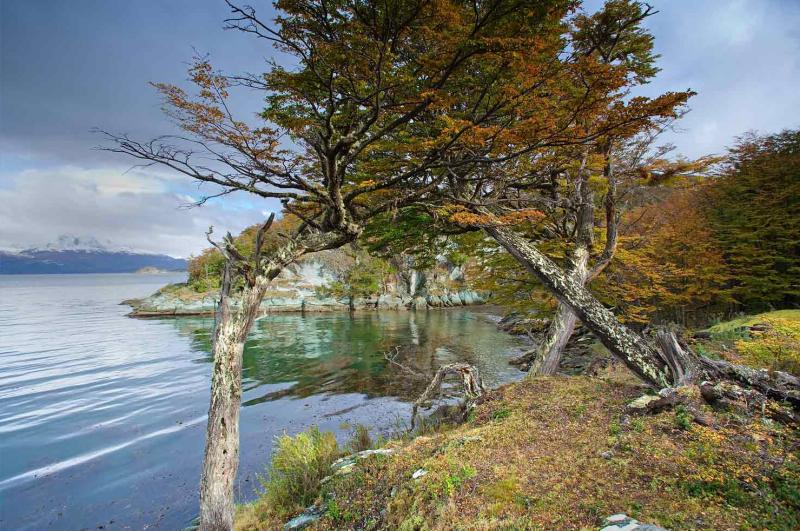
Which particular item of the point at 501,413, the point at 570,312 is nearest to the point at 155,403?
the point at 501,413

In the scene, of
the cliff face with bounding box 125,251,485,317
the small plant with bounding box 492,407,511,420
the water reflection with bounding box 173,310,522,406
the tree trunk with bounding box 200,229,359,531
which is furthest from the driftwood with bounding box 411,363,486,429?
the cliff face with bounding box 125,251,485,317

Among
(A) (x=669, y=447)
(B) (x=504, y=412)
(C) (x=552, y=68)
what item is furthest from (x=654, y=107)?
(B) (x=504, y=412)

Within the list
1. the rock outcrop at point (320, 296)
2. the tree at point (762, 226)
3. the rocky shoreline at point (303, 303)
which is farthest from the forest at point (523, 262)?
the rocky shoreline at point (303, 303)

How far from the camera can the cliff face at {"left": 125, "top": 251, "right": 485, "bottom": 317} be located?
4681 cm

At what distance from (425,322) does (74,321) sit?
1537 inches

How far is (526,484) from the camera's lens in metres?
4.82

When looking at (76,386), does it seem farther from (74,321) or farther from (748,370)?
(74,321)

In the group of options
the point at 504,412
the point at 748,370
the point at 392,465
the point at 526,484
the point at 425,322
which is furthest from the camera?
the point at 425,322

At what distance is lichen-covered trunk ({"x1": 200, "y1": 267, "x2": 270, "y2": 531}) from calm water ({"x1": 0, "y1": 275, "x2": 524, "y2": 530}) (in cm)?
204

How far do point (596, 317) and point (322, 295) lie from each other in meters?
45.4

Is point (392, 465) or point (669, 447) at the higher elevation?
point (669, 447)

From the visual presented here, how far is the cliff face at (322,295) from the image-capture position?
46812 mm

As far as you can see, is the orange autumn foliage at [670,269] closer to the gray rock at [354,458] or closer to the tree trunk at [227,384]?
the gray rock at [354,458]

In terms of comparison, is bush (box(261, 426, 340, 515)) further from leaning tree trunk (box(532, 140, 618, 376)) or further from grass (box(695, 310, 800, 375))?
grass (box(695, 310, 800, 375))
